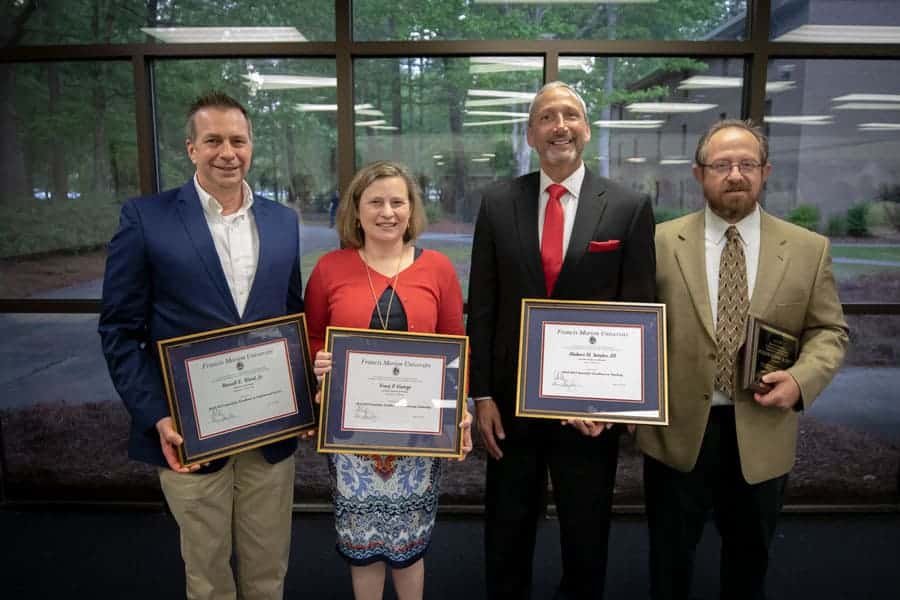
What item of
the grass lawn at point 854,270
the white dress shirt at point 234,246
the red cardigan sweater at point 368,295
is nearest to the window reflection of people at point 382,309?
the red cardigan sweater at point 368,295

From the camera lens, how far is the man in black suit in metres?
1.78

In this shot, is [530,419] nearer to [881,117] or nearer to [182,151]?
[182,151]

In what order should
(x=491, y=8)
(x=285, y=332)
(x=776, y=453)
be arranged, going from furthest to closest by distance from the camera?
(x=491, y=8) → (x=776, y=453) → (x=285, y=332)

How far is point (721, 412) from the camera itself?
1884 millimetres

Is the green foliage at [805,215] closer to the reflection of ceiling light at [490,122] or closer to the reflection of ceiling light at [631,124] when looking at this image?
the reflection of ceiling light at [631,124]

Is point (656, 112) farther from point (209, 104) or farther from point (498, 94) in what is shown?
point (209, 104)

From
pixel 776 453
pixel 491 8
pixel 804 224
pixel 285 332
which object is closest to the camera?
pixel 285 332

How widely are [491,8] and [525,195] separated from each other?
1496 mm

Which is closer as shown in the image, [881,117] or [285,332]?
[285,332]

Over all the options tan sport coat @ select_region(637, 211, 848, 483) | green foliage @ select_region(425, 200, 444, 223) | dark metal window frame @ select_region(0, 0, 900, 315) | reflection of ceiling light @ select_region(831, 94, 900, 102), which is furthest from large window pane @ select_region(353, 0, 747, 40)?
tan sport coat @ select_region(637, 211, 848, 483)

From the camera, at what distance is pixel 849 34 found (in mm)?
2865

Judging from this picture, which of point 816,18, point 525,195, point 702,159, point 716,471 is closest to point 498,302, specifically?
point 525,195

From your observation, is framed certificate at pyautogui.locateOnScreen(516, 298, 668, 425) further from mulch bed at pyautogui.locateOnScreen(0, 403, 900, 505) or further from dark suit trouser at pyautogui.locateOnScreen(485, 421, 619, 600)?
mulch bed at pyautogui.locateOnScreen(0, 403, 900, 505)

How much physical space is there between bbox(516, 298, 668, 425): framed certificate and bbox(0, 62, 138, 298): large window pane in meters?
2.48
